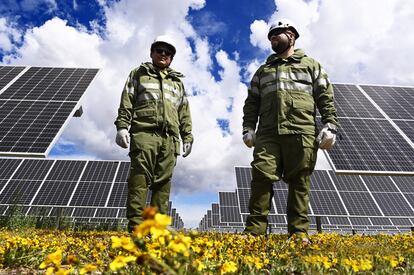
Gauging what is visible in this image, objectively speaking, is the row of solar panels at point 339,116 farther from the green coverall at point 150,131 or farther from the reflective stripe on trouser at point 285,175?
the reflective stripe on trouser at point 285,175

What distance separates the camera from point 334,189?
17.4 metres

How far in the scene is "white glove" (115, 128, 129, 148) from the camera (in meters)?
4.40

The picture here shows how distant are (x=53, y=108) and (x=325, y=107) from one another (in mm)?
8579

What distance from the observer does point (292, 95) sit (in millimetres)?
4277

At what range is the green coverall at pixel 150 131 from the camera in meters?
4.23

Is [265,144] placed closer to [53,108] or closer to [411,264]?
[411,264]

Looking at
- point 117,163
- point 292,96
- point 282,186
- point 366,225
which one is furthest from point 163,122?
point 366,225

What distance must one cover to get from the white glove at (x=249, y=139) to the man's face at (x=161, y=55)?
1.63m

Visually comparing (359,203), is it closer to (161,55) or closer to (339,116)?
(339,116)

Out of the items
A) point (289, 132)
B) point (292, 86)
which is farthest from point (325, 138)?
point (292, 86)

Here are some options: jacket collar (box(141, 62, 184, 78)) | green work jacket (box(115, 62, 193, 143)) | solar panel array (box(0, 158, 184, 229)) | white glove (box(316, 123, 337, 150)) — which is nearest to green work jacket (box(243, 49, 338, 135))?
white glove (box(316, 123, 337, 150))

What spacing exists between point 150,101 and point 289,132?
6.40ft

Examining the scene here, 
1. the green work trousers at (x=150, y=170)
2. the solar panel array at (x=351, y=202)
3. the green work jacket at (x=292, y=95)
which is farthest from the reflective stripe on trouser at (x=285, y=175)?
the solar panel array at (x=351, y=202)

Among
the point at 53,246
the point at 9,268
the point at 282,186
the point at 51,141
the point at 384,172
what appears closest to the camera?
the point at 9,268
